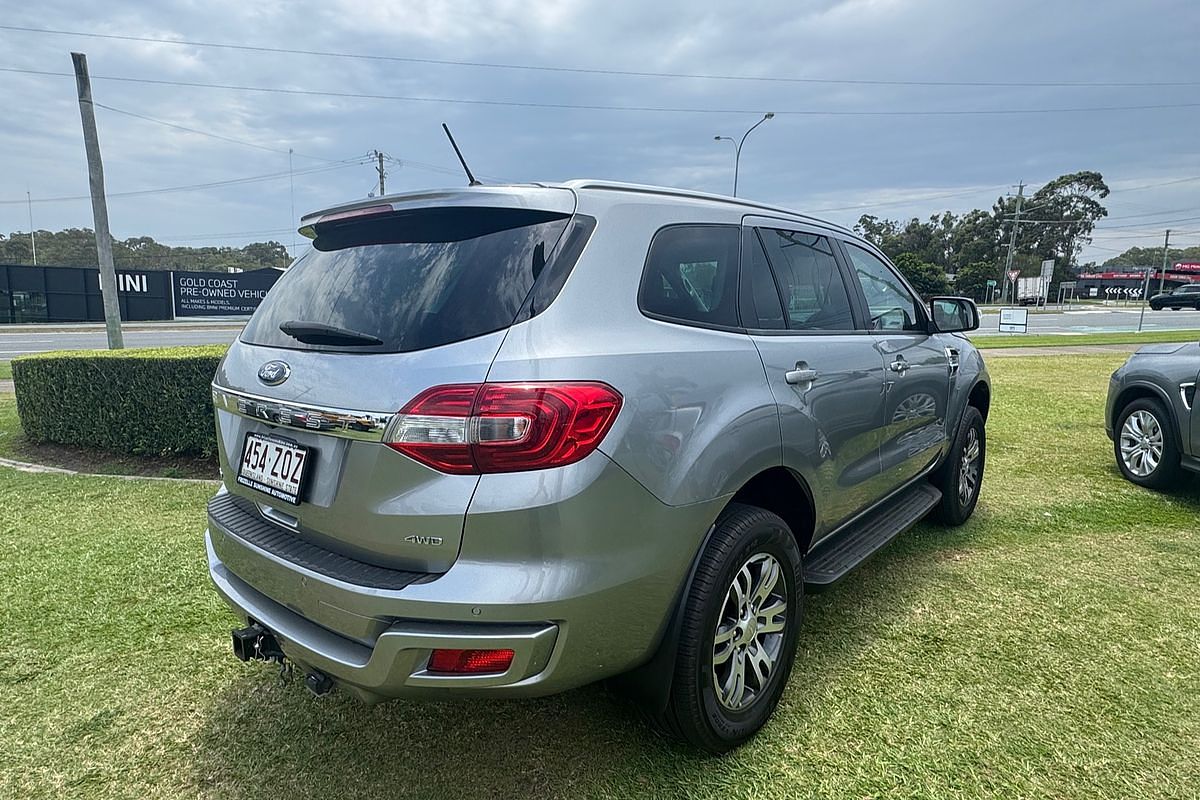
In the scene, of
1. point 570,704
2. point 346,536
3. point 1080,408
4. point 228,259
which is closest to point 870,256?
point 570,704

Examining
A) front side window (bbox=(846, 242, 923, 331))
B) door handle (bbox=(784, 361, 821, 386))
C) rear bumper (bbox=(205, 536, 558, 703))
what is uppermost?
front side window (bbox=(846, 242, 923, 331))

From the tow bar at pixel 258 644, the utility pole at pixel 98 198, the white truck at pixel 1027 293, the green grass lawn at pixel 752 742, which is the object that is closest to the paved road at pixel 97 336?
the utility pole at pixel 98 198

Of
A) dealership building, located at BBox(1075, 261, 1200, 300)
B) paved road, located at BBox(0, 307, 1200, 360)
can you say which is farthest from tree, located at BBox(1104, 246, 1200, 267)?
paved road, located at BBox(0, 307, 1200, 360)

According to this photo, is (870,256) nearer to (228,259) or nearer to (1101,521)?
(1101,521)

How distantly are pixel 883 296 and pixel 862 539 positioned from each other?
4.10 ft

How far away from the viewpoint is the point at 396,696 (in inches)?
71.1

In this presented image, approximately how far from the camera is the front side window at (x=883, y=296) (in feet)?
11.3

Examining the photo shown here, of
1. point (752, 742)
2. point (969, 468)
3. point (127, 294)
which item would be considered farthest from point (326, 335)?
point (127, 294)

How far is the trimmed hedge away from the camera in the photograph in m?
5.79

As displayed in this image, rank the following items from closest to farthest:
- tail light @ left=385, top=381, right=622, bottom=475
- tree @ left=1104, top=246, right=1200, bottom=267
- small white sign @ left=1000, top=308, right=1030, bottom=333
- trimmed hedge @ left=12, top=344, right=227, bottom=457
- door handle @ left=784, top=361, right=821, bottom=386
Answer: tail light @ left=385, top=381, right=622, bottom=475 < door handle @ left=784, top=361, right=821, bottom=386 < trimmed hedge @ left=12, top=344, right=227, bottom=457 < small white sign @ left=1000, top=308, right=1030, bottom=333 < tree @ left=1104, top=246, right=1200, bottom=267

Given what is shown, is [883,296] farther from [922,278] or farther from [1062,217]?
[1062,217]

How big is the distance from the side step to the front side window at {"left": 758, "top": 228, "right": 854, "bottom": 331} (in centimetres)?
92

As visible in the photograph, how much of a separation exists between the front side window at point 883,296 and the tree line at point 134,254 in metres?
68.1

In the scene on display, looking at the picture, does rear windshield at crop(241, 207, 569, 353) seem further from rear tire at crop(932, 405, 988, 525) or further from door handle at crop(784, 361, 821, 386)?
rear tire at crop(932, 405, 988, 525)
